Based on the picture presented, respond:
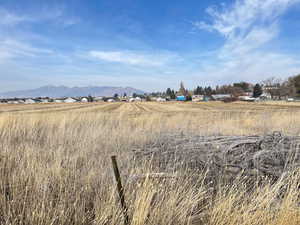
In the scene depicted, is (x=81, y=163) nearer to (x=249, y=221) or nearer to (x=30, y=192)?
(x=30, y=192)

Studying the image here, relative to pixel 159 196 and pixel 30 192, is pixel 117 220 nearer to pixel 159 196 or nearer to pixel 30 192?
pixel 159 196

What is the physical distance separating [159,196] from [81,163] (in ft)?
7.10

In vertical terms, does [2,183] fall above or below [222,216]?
above

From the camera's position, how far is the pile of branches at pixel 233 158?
10.7ft

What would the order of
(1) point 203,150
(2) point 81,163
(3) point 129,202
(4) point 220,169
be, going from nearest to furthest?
(3) point 129,202 < (4) point 220,169 < (2) point 81,163 < (1) point 203,150

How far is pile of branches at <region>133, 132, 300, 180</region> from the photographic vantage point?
3.26 m

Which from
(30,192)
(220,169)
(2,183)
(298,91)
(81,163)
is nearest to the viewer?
(30,192)

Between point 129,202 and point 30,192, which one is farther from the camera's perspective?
point 30,192

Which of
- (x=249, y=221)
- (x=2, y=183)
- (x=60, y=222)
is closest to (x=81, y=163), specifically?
(x=2, y=183)

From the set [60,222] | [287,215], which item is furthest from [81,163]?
[287,215]

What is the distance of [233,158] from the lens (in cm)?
363

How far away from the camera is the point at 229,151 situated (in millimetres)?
3814

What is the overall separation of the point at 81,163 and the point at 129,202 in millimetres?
1990

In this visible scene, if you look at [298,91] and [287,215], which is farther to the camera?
[298,91]
